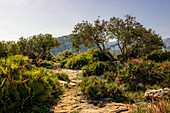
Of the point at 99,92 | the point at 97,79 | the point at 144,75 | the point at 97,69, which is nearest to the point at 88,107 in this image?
the point at 99,92

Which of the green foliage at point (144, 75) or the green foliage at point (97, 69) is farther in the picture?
the green foliage at point (97, 69)

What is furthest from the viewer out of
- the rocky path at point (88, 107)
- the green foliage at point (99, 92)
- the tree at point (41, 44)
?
the tree at point (41, 44)

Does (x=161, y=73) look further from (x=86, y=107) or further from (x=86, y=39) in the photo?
(x=86, y=39)

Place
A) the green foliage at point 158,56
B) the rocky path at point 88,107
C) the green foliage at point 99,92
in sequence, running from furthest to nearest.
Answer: the green foliage at point 158,56
the green foliage at point 99,92
the rocky path at point 88,107

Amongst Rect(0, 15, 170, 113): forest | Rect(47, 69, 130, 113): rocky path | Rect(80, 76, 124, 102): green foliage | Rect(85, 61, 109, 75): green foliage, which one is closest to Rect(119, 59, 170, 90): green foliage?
Rect(0, 15, 170, 113): forest

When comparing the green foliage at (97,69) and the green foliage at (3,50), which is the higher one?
the green foliage at (3,50)

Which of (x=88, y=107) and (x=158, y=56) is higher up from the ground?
(x=158, y=56)

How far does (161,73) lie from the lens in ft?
22.5

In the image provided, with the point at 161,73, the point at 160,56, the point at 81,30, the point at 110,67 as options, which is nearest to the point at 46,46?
the point at 81,30

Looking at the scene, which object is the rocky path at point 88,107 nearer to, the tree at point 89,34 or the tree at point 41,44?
the tree at point 89,34

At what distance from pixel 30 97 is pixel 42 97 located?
1.57 feet

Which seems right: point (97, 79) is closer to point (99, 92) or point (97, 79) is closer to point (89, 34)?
point (99, 92)

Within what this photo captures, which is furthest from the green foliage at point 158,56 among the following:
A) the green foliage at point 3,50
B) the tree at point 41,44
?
the tree at point 41,44

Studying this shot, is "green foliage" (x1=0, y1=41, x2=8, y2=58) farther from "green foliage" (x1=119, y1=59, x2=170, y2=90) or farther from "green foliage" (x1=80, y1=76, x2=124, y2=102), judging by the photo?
"green foliage" (x1=119, y1=59, x2=170, y2=90)
